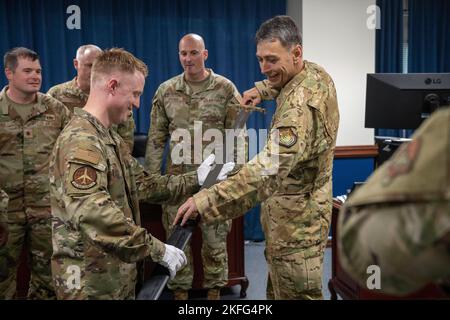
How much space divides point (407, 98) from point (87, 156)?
6.03 ft

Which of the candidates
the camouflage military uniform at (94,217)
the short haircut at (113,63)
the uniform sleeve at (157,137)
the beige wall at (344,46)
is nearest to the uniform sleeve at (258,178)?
the camouflage military uniform at (94,217)

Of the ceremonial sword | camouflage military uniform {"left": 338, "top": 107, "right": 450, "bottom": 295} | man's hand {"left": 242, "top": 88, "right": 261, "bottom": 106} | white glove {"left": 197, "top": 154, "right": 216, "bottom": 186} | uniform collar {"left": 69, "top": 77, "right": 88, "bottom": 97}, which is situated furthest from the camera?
uniform collar {"left": 69, "top": 77, "right": 88, "bottom": 97}

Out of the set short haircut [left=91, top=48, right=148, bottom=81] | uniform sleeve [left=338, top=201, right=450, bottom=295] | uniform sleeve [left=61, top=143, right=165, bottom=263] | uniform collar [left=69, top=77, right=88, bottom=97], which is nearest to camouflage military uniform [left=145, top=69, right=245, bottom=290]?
uniform collar [left=69, top=77, right=88, bottom=97]

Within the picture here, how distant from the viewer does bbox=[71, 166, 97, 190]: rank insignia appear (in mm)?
1461

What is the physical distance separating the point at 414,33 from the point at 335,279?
3.35 m

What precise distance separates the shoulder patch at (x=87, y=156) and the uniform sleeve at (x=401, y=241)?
101 centimetres

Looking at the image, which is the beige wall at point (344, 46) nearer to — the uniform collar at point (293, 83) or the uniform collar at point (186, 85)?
the uniform collar at point (186, 85)

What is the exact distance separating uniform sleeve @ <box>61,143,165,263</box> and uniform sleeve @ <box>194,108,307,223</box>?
0.36 metres

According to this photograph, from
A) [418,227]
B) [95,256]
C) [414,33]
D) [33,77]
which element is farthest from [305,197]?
[414,33]

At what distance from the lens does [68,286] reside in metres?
1.61

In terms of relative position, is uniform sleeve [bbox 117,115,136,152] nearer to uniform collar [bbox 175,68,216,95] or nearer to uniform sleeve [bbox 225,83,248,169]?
uniform collar [bbox 175,68,216,95]

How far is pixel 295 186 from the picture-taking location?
2041 millimetres

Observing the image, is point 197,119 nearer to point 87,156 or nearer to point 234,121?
point 234,121

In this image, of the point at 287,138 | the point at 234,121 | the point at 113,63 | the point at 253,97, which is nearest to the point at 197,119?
the point at 234,121
